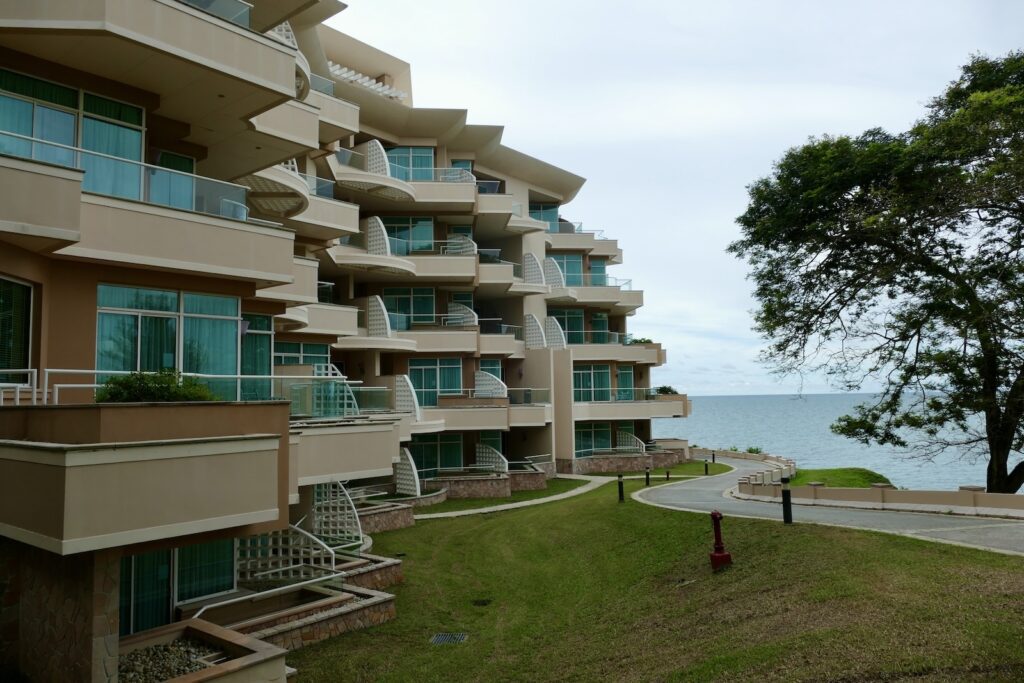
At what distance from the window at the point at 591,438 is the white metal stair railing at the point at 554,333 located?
17.3 feet

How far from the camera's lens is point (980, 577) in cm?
1147

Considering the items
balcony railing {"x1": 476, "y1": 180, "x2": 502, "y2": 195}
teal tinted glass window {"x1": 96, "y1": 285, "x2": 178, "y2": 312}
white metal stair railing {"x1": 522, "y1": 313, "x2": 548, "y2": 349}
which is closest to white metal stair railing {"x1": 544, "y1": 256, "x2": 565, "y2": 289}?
white metal stair railing {"x1": 522, "y1": 313, "x2": 548, "y2": 349}

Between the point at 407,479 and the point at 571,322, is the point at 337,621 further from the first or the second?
the point at 571,322

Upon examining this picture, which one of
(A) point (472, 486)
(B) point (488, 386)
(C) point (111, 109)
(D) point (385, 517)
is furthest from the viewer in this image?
(B) point (488, 386)

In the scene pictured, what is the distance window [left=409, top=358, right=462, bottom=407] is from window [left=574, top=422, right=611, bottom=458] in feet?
34.9

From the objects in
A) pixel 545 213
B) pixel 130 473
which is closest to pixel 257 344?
pixel 130 473

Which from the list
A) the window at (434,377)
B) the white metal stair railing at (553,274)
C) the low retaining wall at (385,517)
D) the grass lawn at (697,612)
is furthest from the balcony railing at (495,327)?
the grass lawn at (697,612)

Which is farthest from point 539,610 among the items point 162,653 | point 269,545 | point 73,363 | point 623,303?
point 623,303

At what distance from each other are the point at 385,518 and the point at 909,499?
53.9ft

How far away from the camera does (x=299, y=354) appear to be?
26.1m

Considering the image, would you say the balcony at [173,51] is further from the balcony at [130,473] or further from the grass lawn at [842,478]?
the grass lawn at [842,478]

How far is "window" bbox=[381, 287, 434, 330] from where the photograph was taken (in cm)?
3659

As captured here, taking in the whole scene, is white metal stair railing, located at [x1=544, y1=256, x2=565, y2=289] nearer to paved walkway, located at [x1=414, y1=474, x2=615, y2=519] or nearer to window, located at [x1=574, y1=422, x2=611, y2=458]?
window, located at [x1=574, y1=422, x2=611, y2=458]

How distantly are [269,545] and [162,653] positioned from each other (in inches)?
176
